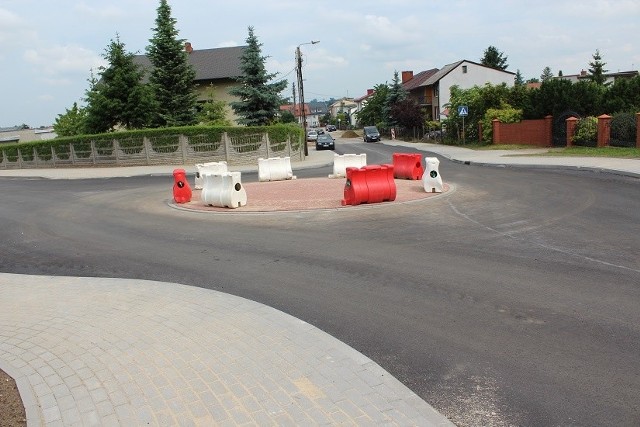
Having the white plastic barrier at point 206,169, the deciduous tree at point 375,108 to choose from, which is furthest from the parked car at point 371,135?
the white plastic barrier at point 206,169

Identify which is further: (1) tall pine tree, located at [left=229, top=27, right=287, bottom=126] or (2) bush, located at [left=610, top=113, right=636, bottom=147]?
(1) tall pine tree, located at [left=229, top=27, right=287, bottom=126]

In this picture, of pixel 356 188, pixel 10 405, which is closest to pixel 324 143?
pixel 356 188

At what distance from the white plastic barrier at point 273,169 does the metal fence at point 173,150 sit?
12.0 m

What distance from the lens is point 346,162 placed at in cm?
2094

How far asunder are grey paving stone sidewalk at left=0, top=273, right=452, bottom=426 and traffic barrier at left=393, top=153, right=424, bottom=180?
13.2 metres

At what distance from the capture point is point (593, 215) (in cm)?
1151

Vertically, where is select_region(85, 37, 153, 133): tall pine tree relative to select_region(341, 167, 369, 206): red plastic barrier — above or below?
above

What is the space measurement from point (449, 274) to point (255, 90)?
32.8 metres

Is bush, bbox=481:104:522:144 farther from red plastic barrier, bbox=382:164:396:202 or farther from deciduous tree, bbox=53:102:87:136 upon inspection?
deciduous tree, bbox=53:102:87:136

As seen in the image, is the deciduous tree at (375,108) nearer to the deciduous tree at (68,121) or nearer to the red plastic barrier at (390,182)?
the deciduous tree at (68,121)

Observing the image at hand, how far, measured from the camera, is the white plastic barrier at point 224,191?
14844 mm

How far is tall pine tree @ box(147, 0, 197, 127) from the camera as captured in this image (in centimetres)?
3809

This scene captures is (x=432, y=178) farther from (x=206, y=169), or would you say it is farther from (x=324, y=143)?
(x=324, y=143)

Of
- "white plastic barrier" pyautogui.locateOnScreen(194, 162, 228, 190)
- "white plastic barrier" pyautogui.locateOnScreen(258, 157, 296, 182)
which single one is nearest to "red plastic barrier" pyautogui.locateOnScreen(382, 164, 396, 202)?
"white plastic barrier" pyautogui.locateOnScreen(194, 162, 228, 190)
